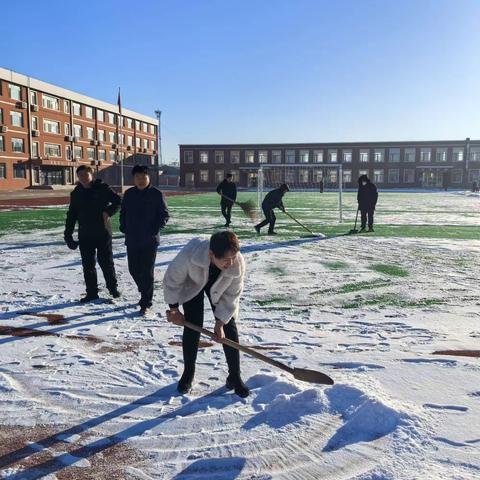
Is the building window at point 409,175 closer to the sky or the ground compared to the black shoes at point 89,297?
closer to the sky

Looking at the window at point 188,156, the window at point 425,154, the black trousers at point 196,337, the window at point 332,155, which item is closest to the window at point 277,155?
the window at point 332,155

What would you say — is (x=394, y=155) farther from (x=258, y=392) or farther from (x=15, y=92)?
(x=258, y=392)

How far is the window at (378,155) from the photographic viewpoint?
223ft

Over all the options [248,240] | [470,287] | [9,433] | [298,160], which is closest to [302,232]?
[248,240]

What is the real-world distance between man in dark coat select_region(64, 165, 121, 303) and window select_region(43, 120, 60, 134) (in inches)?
2075

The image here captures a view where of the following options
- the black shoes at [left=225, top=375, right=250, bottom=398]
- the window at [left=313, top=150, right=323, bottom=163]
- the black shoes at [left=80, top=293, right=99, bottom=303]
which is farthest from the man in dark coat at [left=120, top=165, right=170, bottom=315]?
the window at [left=313, top=150, right=323, bottom=163]

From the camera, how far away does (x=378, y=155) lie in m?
68.0

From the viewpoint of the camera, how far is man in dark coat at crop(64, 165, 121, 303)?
5.85 meters

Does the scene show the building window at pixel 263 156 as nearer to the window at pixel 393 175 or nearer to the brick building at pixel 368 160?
the brick building at pixel 368 160

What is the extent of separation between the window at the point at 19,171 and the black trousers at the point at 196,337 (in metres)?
50.4

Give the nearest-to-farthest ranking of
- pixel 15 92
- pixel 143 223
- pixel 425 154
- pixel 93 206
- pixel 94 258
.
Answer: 1. pixel 143 223
2. pixel 93 206
3. pixel 94 258
4. pixel 15 92
5. pixel 425 154

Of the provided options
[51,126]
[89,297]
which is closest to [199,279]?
[89,297]

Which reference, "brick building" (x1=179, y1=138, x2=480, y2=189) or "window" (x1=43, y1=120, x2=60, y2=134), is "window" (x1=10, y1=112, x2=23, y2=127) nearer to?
"window" (x1=43, y1=120, x2=60, y2=134)

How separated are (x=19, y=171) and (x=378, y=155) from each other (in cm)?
4730
